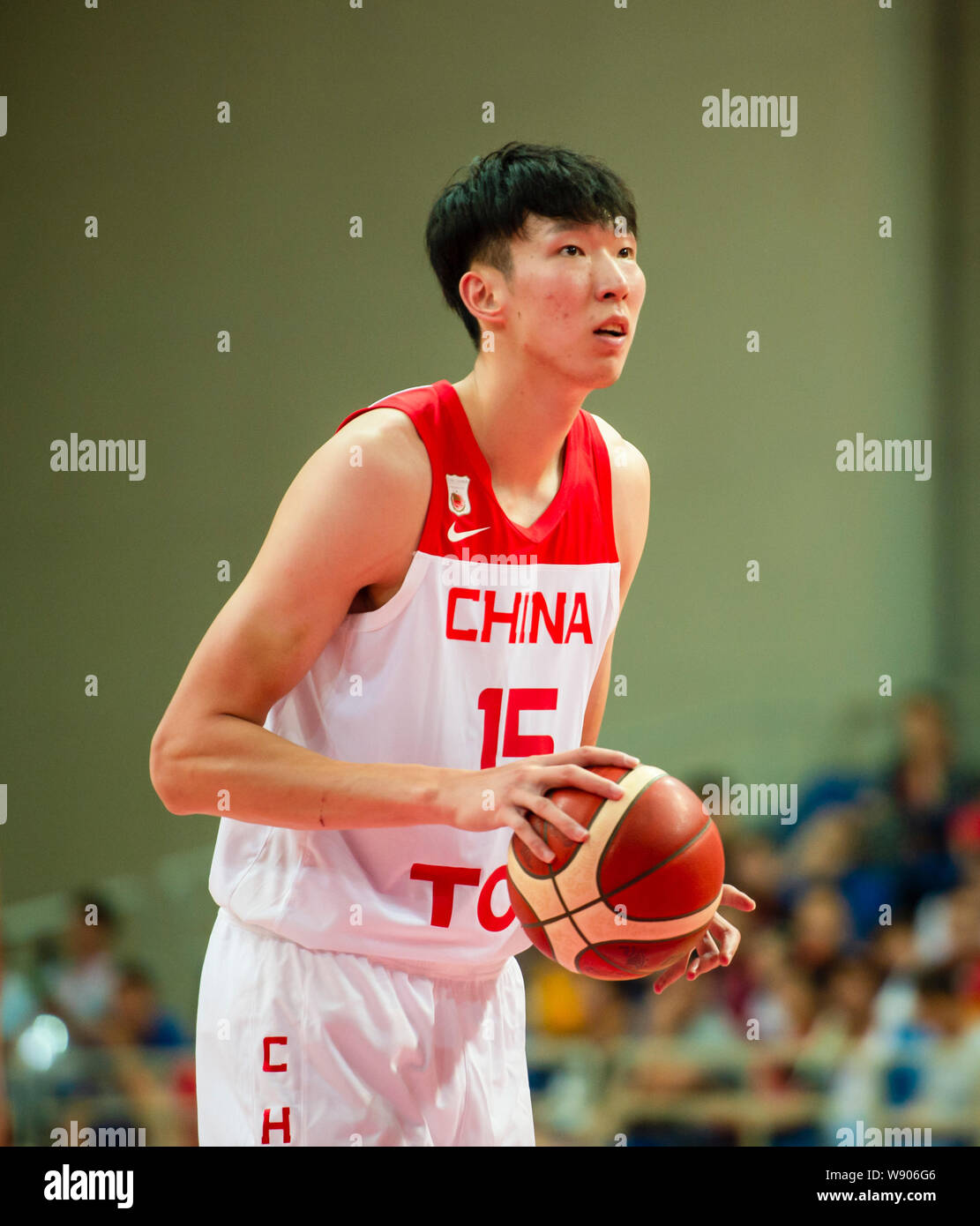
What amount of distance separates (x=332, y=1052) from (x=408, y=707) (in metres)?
0.56

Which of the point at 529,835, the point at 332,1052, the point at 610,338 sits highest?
the point at 610,338

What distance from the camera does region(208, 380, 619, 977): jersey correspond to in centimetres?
218

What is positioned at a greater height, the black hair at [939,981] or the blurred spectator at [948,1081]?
the black hair at [939,981]

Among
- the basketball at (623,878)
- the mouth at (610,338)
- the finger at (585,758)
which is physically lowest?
the basketball at (623,878)

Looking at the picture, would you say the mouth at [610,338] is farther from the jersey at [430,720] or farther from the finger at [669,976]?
the finger at [669,976]

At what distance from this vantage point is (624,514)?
101 inches

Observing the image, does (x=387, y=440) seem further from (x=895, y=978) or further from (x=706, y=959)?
(x=895, y=978)

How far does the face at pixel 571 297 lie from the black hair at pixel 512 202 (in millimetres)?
25

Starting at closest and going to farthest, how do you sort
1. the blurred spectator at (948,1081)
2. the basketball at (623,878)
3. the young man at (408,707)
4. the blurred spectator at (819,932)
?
the basketball at (623,878)
the young man at (408,707)
the blurred spectator at (948,1081)
the blurred spectator at (819,932)

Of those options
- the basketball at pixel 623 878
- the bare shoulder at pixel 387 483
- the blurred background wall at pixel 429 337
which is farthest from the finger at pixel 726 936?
the blurred background wall at pixel 429 337

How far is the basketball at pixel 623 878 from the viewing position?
1.94m

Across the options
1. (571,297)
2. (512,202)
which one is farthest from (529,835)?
(512,202)

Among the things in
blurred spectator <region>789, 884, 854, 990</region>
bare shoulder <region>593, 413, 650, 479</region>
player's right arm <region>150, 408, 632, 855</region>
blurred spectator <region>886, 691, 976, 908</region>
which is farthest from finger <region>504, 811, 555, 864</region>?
blurred spectator <region>886, 691, 976, 908</region>

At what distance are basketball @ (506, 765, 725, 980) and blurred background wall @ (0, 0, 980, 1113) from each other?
14.1 feet
